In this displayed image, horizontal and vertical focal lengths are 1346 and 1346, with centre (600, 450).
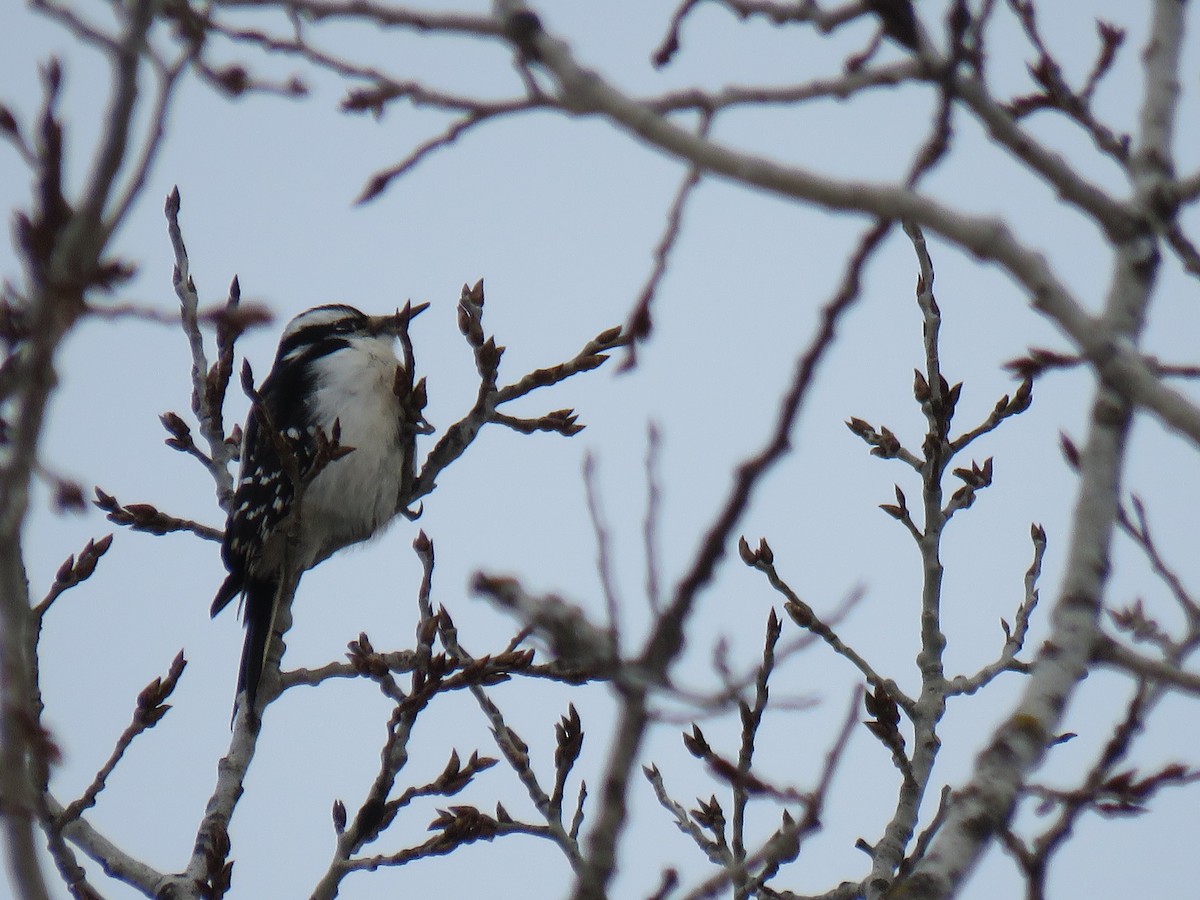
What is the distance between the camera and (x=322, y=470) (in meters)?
5.80

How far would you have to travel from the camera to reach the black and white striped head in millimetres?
7617

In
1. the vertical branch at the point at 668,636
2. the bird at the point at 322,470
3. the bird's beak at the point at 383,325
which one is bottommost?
the vertical branch at the point at 668,636

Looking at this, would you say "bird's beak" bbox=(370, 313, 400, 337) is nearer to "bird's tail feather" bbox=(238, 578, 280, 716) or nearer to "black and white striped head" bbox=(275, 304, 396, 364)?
"black and white striped head" bbox=(275, 304, 396, 364)

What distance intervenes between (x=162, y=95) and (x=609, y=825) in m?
1.14

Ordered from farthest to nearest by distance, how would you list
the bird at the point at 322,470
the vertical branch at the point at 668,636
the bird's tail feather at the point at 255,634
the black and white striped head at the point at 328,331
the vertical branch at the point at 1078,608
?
1. the black and white striped head at the point at 328,331
2. the bird at the point at 322,470
3. the bird's tail feather at the point at 255,634
4. the vertical branch at the point at 1078,608
5. the vertical branch at the point at 668,636

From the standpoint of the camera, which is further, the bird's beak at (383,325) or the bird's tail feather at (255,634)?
the bird's beak at (383,325)

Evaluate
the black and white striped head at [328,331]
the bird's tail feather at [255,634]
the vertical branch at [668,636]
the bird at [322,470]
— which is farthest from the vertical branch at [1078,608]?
the black and white striped head at [328,331]

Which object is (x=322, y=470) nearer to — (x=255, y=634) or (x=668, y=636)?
(x=255, y=634)

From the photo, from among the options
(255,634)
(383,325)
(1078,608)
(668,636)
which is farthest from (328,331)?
(668,636)

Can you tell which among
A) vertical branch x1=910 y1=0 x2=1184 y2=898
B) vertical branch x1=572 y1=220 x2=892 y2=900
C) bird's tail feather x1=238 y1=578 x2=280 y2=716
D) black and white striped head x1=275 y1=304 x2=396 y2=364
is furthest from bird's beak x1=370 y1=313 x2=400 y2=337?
vertical branch x1=572 y1=220 x2=892 y2=900

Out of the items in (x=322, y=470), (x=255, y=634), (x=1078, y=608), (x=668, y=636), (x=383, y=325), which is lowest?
(x=668, y=636)

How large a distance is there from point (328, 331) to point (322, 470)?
2316 mm

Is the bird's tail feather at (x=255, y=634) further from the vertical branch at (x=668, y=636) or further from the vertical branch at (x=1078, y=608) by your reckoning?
the vertical branch at (x=668, y=636)

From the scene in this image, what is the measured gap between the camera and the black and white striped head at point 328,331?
7.62 meters
